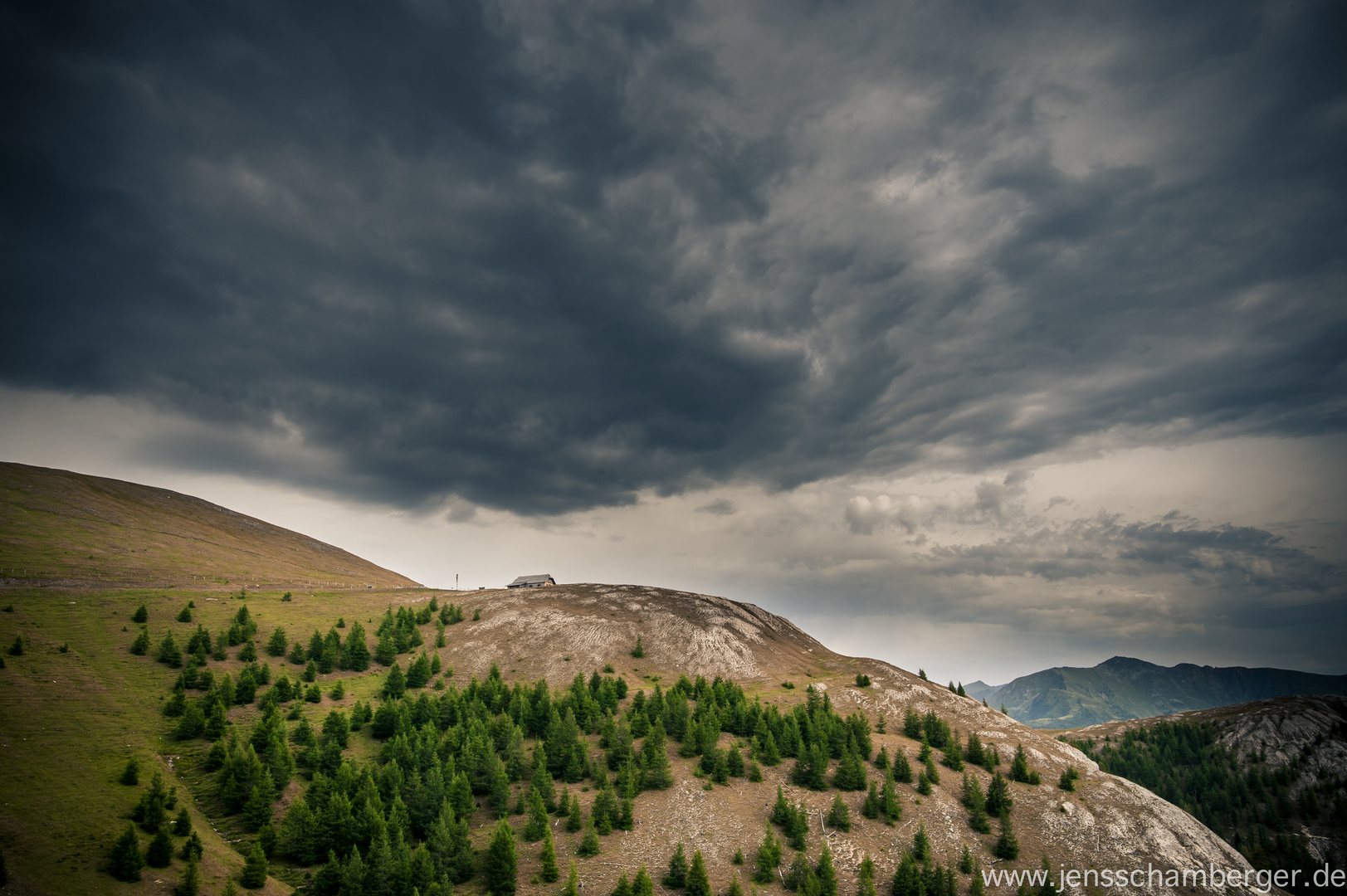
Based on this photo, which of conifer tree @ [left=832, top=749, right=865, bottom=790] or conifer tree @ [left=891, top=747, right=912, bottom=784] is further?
conifer tree @ [left=891, top=747, right=912, bottom=784]

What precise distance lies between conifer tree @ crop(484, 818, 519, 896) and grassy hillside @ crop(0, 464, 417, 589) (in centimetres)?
10542

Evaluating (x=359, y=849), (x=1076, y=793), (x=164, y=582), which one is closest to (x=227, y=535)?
(x=164, y=582)

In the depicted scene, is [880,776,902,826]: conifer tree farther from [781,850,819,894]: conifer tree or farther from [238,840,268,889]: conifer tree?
[238,840,268,889]: conifer tree

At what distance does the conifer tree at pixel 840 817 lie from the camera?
8469 cm

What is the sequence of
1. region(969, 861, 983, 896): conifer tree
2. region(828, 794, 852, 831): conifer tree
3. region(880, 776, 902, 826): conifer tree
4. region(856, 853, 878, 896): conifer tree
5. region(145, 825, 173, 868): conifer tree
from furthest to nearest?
region(880, 776, 902, 826): conifer tree → region(828, 794, 852, 831): conifer tree → region(969, 861, 983, 896): conifer tree → region(856, 853, 878, 896): conifer tree → region(145, 825, 173, 868): conifer tree

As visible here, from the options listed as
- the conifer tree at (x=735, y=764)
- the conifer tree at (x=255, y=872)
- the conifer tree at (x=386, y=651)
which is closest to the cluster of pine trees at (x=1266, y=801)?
the conifer tree at (x=735, y=764)

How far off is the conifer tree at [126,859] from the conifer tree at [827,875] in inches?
2761

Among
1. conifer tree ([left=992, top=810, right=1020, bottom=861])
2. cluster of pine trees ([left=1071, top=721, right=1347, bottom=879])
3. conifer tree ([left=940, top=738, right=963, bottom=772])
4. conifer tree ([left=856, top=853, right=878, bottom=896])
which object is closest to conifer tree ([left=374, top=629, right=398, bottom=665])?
conifer tree ([left=856, top=853, right=878, bottom=896])

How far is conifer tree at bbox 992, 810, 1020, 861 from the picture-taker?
8200cm

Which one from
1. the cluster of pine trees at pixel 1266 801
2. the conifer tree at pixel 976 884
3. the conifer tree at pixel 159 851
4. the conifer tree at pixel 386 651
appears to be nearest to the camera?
the conifer tree at pixel 159 851

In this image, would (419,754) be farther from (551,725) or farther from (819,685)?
(819,685)

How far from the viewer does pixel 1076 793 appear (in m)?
95.8

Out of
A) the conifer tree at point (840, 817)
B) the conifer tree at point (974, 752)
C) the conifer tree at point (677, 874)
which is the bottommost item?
the conifer tree at point (677, 874)

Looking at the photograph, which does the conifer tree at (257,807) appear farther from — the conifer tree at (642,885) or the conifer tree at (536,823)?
the conifer tree at (642,885)
